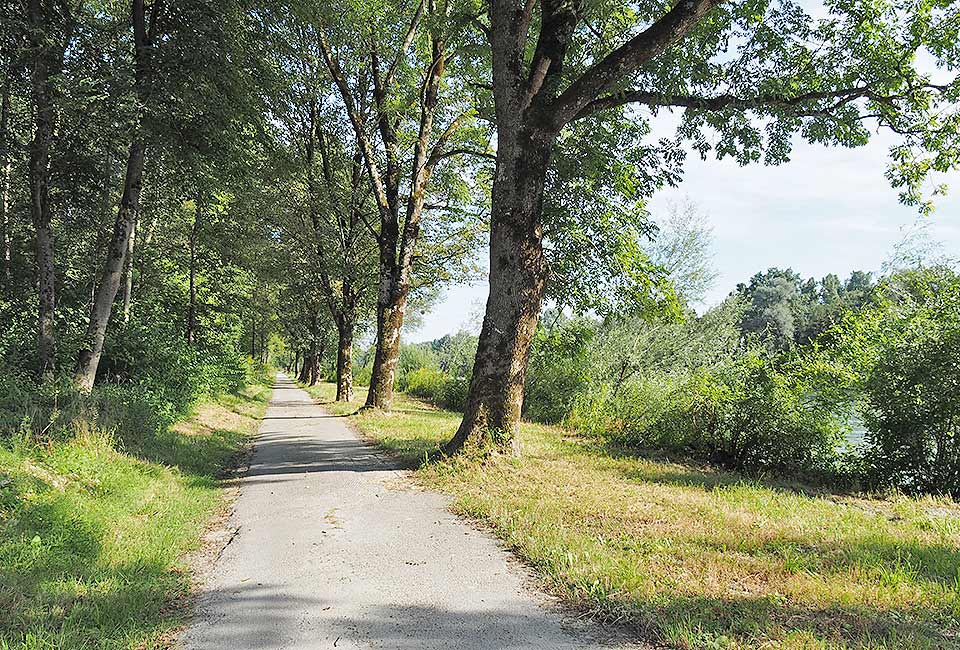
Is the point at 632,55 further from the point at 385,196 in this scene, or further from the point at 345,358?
the point at 345,358

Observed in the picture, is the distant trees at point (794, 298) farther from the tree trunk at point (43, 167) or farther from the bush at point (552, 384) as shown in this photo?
the tree trunk at point (43, 167)

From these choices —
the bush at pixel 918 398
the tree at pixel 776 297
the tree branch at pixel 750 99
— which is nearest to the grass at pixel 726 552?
the bush at pixel 918 398

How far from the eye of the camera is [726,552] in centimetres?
454

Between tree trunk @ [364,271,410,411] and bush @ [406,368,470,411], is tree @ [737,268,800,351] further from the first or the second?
tree trunk @ [364,271,410,411]

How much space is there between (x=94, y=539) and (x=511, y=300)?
18.5ft

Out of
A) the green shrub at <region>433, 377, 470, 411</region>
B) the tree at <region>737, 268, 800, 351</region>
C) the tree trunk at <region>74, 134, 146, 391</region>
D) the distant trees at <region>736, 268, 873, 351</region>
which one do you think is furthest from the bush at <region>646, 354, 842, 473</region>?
the tree at <region>737, 268, 800, 351</region>

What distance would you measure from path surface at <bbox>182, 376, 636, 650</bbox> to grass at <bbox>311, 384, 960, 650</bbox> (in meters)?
0.38

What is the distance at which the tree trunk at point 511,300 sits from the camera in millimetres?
8297

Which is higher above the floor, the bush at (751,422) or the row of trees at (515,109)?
the row of trees at (515,109)

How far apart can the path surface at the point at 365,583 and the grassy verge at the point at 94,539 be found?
40cm

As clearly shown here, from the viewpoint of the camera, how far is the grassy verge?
340 centimetres

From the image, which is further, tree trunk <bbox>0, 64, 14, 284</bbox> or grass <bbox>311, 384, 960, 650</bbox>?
tree trunk <bbox>0, 64, 14, 284</bbox>

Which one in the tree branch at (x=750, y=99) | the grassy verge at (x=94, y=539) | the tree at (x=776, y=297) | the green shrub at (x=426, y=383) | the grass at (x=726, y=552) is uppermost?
the tree at (x=776, y=297)

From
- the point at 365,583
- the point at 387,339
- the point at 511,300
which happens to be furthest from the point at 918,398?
the point at 387,339
